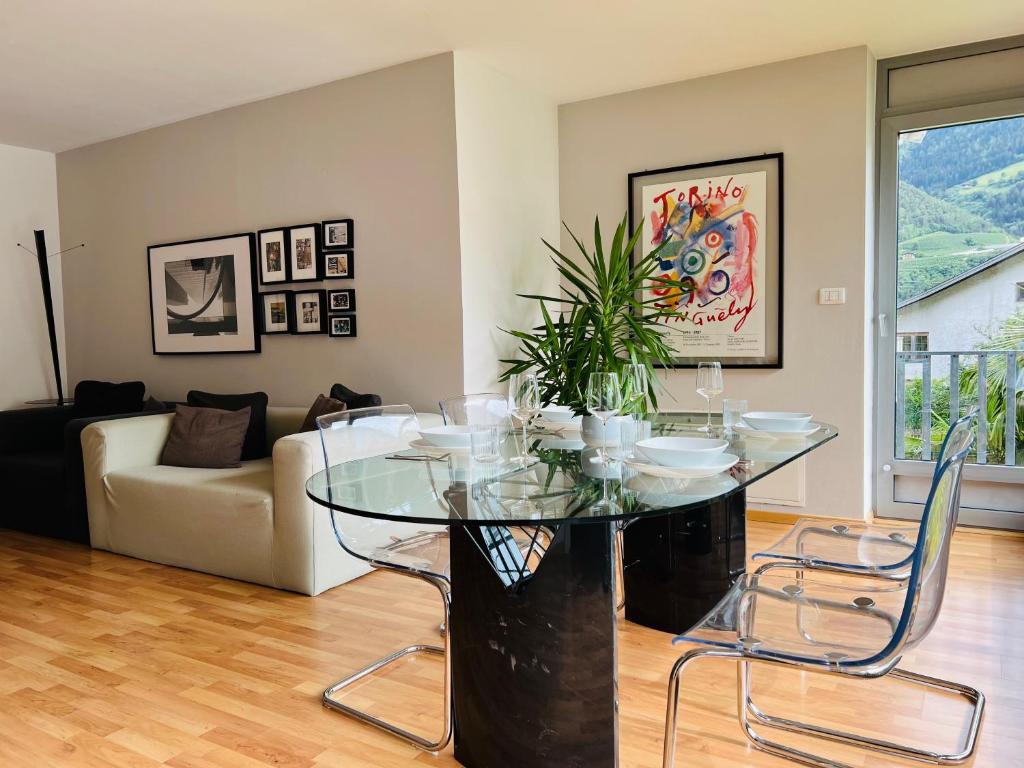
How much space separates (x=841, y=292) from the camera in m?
4.12

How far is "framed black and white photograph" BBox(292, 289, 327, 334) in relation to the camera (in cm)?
459

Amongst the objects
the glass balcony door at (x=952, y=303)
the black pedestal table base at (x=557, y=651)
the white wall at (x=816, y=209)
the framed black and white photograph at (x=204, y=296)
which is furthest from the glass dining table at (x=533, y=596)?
the framed black and white photograph at (x=204, y=296)

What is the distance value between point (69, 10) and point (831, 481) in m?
4.44

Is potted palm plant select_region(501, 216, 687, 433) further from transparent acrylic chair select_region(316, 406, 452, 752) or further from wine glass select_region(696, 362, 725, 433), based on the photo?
transparent acrylic chair select_region(316, 406, 452, 752)

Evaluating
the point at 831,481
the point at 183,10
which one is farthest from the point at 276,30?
the point at 831,481

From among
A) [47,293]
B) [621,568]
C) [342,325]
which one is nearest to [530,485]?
[621,568]

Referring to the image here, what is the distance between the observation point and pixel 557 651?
1787 millimetres

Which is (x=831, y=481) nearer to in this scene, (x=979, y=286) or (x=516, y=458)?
(x=979, y=286)

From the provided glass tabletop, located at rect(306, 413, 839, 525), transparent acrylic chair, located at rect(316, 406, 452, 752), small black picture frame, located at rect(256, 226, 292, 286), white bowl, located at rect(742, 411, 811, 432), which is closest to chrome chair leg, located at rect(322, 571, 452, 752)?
transparent acrylic chair, located at rect(316, 406, 452, 752)

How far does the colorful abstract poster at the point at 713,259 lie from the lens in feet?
14.3

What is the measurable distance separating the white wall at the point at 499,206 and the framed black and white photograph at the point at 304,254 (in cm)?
101

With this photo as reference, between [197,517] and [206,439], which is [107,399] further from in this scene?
[197,517]

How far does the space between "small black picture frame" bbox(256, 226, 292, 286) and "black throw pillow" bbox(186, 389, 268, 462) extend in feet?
2.61

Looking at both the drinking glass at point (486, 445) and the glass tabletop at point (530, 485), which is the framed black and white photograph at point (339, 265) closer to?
the glass tabletop at point (530, 485)
